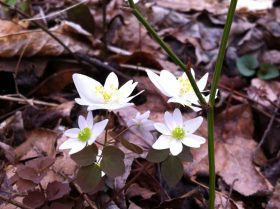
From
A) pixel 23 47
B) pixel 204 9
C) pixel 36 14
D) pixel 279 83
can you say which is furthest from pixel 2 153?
pixel 204 9

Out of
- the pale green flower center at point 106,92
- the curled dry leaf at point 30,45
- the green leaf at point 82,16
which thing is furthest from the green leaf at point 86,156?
the green leaf at point 82,16

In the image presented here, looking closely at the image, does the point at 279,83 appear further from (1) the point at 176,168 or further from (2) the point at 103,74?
(1) the point at 176,168

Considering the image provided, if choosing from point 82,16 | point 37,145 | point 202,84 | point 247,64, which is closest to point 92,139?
point 202,84

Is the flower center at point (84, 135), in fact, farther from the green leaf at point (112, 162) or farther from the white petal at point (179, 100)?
the white petal at point (179, 100)

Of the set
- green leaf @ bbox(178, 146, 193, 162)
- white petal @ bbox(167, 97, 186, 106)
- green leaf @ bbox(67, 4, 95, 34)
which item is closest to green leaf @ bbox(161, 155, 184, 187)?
green leaf @ bbox(178, 146, 193, 162)

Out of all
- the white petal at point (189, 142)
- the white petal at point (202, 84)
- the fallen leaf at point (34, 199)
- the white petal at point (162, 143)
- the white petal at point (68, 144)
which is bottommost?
the fallen leaf at point (34, 199)

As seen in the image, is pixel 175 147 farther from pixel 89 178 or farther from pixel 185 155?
pixel 89 178

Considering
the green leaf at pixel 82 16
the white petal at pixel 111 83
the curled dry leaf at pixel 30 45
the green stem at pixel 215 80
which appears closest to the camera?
the green stem at pixel 215 80
